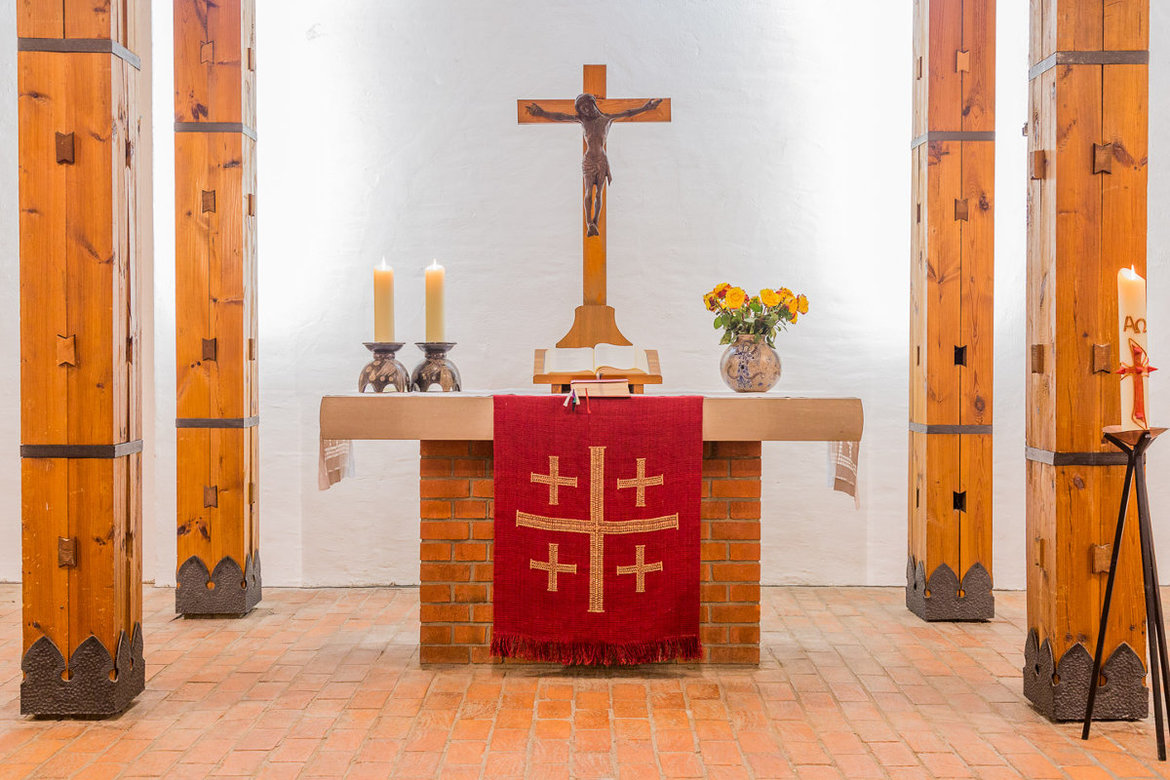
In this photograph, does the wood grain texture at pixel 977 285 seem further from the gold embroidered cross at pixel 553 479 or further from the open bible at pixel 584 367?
the gold embroidered cross at pixel 553 479

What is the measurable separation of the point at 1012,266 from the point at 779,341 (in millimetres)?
1223

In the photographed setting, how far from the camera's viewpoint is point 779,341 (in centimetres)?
532

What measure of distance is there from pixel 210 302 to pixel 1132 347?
3.60 m

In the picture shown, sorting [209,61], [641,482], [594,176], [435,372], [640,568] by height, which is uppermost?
[209,61]

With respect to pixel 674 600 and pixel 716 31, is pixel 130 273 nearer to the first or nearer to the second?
pixel 674 600

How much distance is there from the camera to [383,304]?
13.1 ft

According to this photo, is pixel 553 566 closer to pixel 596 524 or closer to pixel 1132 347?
pixel 596 524

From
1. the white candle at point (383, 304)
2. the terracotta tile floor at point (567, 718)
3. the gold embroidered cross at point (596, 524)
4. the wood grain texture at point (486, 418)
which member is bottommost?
the terracotta tile floor at point (567, 718)

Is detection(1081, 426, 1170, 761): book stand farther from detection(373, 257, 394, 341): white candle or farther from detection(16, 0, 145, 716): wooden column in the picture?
detection(16, 0, 145, 716): wooden column

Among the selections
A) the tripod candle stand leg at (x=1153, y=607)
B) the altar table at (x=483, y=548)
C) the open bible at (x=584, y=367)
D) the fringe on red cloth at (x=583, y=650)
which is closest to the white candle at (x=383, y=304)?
the altar table at (x=483, y=548)

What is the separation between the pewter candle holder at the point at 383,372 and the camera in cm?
397

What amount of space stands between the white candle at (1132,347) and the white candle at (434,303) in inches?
90.6

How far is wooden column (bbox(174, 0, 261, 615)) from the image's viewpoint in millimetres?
4602

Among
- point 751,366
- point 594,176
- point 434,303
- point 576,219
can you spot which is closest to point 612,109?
point 594,176
